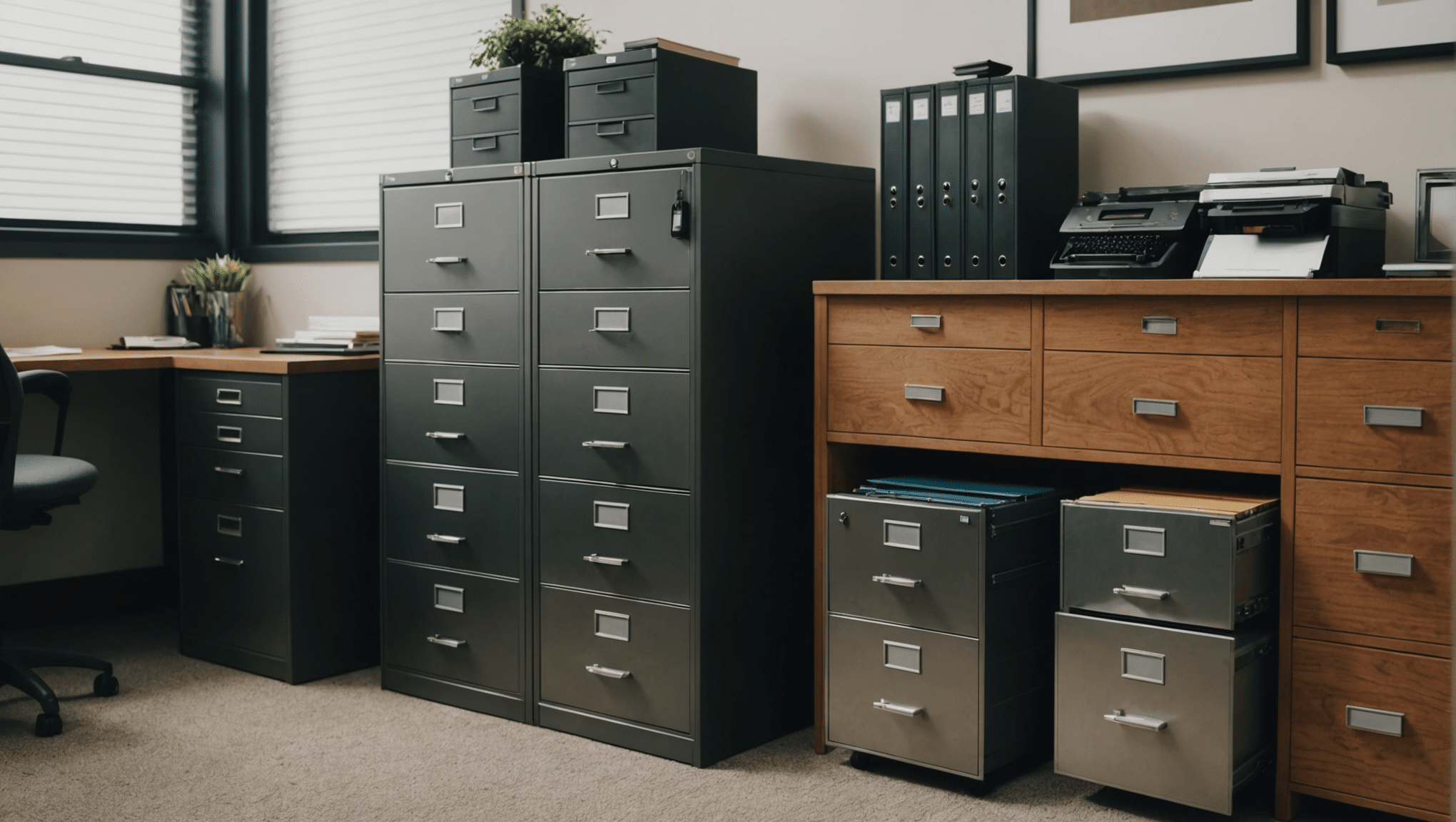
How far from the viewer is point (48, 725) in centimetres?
272

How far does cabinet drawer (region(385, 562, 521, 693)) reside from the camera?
2.84 m

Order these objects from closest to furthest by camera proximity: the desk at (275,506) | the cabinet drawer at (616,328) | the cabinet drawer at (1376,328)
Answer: the cabinet drawer at (1376,328), the cabinet drawer at (616,328), the desk at (275,506)

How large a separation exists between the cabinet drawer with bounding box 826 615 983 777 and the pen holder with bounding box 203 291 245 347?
7.88 feet

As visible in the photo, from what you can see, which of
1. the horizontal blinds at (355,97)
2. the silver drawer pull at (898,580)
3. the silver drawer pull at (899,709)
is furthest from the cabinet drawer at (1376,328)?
the horizontal blinds at (355,97)

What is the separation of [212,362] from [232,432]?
0.18 meters

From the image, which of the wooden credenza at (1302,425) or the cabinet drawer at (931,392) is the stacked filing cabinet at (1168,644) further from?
the cabinet drawer at (931,392)

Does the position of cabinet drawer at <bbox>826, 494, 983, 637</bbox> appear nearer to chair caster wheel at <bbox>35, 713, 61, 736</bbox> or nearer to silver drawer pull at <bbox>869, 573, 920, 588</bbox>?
silver drawer pull at <bbox>869, 573, 920, 588</bbox>

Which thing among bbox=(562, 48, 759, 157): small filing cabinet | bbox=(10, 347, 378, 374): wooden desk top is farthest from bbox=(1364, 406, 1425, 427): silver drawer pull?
bbox=(10, 347, 378, 374): wooden desk top

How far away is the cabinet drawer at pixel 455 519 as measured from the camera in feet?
9.28

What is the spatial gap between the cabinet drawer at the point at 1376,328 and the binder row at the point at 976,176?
558 millimetres

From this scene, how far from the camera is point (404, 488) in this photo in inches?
118

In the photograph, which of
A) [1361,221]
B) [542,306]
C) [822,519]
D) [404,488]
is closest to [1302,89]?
[1361,221]

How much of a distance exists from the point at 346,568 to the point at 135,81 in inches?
72.0

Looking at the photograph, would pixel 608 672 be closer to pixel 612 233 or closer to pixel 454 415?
pixel 454 415
